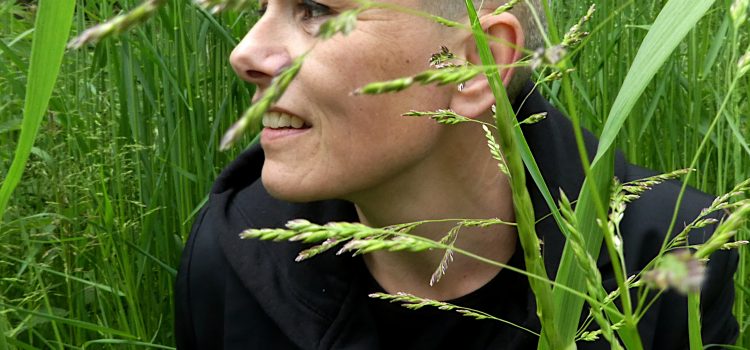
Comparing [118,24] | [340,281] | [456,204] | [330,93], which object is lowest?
[340,281]

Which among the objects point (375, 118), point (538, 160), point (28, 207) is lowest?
point (28, 207)

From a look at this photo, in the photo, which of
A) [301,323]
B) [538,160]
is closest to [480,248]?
[538,160]

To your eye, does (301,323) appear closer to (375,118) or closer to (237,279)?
(237,279)

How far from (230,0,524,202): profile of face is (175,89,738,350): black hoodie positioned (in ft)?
0.94

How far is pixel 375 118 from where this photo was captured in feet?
4.66

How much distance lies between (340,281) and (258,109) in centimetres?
133

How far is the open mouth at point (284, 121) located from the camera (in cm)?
140

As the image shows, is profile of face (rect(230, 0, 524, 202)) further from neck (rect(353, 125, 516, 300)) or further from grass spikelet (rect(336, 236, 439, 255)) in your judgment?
grass spikelet (rect(336, 236, 439, 255))

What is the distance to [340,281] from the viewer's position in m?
1.72

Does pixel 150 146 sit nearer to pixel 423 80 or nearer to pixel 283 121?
pixel 283 121

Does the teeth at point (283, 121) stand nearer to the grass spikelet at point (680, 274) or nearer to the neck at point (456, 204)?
the neck at point (456, 204)

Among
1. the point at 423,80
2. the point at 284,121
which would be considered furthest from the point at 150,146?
the point at 423,80

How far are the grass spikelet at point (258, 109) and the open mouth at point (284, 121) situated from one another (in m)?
0.98

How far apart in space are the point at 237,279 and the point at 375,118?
0.52m
